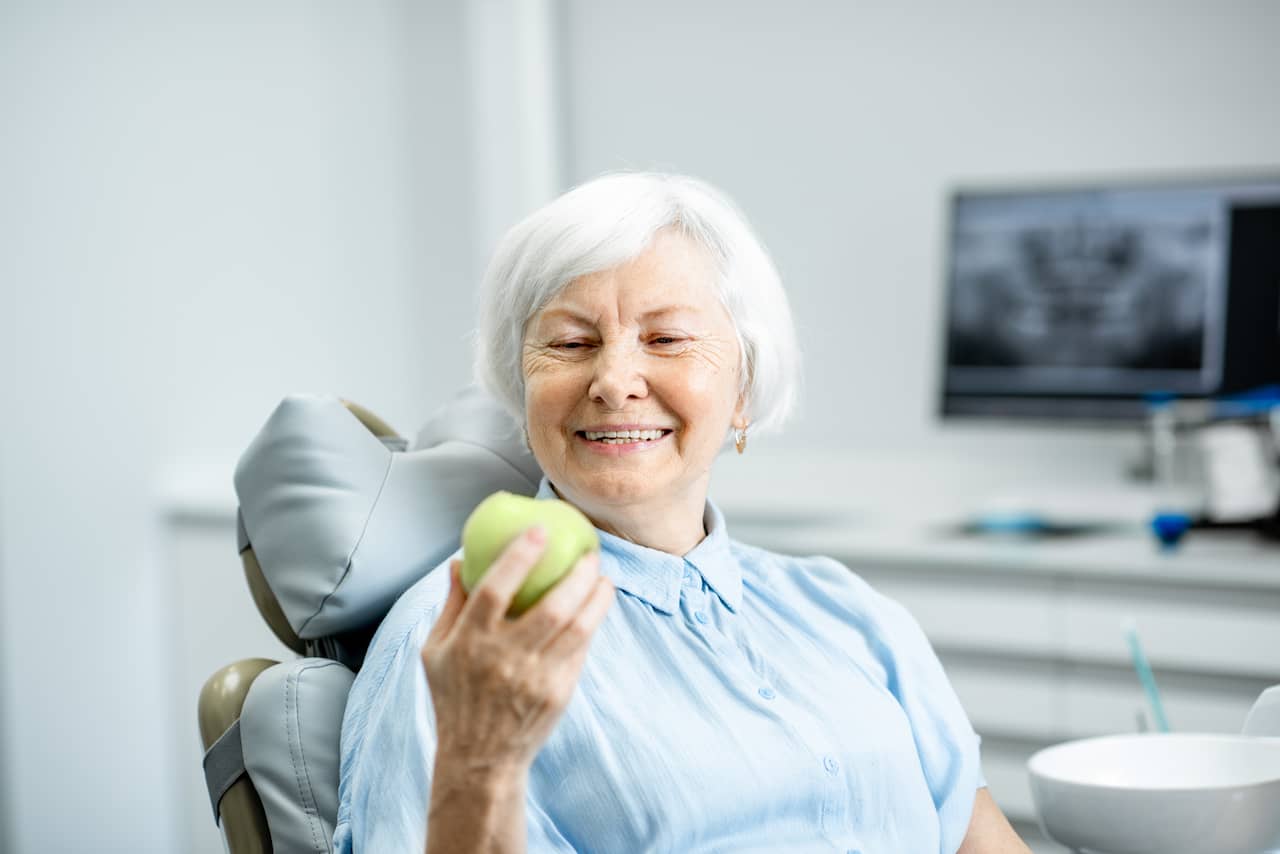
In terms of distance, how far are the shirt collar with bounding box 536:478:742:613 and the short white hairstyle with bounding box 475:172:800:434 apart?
0.51 ft

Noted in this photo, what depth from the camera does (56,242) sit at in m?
2.54

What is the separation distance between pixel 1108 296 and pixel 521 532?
2.09 meters

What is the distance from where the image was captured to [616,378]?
3.85 ft

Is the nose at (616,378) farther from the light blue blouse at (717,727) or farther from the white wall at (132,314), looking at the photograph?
the white wall at (132,314)

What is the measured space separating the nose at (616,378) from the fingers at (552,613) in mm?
365

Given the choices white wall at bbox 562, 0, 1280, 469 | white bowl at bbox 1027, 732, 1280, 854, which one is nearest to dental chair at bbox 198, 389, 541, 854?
white bowl at bbox 1027, 732, 1280, 854

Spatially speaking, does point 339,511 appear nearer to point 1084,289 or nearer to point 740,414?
point 740,414

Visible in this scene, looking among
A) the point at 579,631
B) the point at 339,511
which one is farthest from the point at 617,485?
the point at 579,631

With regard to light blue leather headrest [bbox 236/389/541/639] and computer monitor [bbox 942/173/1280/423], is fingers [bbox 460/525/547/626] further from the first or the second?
computer monitor [bbox 942/173/1280/423]

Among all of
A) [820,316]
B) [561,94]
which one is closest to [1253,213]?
[820,316]

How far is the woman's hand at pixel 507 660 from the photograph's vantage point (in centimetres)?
81

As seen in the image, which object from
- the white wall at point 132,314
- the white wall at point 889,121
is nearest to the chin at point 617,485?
the white wall at point 132,314

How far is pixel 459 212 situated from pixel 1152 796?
265cm

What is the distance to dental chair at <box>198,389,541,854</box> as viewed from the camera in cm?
115
